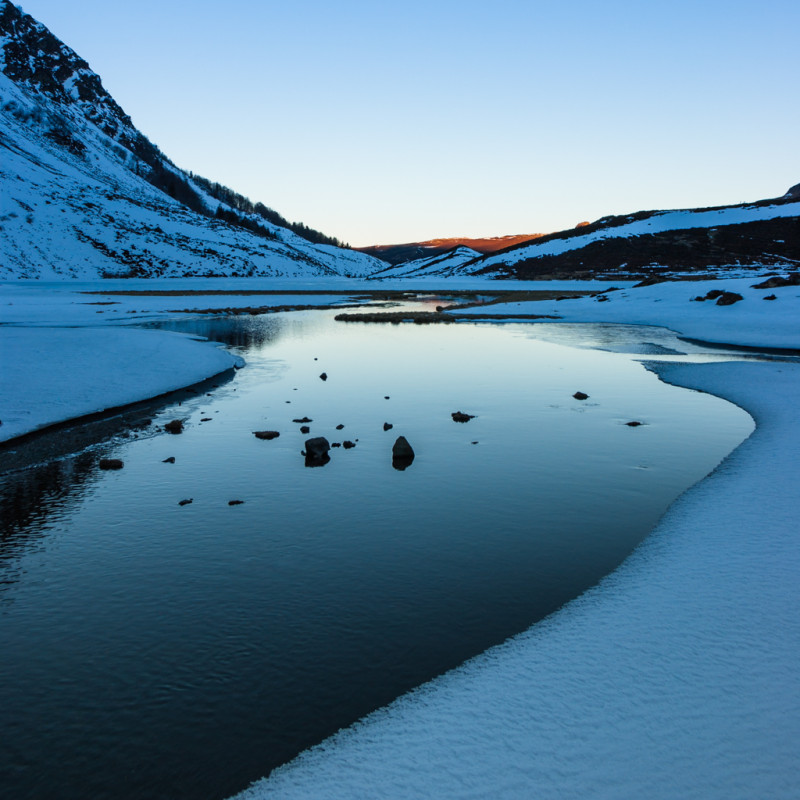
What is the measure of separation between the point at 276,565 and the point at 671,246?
146380 mm

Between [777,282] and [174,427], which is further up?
[777,282]

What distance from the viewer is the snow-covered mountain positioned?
Result: 396 feet

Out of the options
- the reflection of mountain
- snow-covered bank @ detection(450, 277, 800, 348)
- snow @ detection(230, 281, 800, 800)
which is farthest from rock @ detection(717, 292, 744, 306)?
the reflection of mountain

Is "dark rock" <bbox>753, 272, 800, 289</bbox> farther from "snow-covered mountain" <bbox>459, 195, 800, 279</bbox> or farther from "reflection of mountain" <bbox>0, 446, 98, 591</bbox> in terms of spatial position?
"snow-covered mountain" <bbox>459, 195, 800, 279</bbox>

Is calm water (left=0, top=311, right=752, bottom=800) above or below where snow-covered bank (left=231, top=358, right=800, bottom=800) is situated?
below

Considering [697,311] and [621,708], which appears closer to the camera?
[621,708]

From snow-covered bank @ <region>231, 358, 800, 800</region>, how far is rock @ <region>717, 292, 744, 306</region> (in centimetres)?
4474

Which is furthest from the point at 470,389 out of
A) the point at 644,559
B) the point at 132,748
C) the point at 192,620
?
the point at 132,748

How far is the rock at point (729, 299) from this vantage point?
A: 4744 cm

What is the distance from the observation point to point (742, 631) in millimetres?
6480

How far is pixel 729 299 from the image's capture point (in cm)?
4756

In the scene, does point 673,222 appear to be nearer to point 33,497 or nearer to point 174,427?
point 174,427

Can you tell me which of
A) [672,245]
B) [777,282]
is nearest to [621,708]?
[777,282]

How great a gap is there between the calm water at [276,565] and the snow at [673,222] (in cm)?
14765
